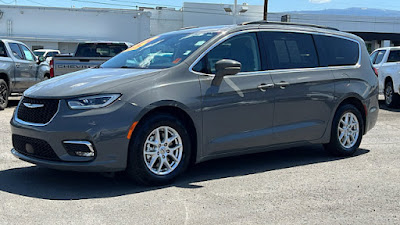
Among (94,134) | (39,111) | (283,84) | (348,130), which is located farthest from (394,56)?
(39,111)

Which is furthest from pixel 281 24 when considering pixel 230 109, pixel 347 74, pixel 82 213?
pixel 82 213

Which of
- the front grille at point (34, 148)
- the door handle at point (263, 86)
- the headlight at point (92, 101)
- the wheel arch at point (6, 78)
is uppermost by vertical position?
the door handle at point (263, 86)

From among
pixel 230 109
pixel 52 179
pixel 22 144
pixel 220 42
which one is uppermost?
pixel 220 42

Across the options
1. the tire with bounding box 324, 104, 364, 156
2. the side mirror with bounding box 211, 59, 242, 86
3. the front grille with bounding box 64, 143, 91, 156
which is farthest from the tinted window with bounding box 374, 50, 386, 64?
the front grille with bounding box 64, 143, 91, 156

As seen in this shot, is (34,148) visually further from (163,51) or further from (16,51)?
(16,51)

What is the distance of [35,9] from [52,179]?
138 ft

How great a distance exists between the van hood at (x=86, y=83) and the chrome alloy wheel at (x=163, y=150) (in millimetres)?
641

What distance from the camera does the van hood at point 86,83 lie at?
521 centimetres

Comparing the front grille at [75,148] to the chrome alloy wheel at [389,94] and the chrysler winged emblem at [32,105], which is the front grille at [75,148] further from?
the chrome alloy wheel at [389,94]

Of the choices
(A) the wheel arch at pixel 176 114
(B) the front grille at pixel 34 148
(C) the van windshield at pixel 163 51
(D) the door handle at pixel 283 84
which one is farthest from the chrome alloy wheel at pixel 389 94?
(B) the front grille at pixel 34 148

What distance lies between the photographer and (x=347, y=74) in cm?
729

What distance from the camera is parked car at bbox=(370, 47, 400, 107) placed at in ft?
47.6

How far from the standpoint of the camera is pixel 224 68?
5.76m

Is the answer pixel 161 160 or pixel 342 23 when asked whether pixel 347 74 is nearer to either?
pixel 161 160
